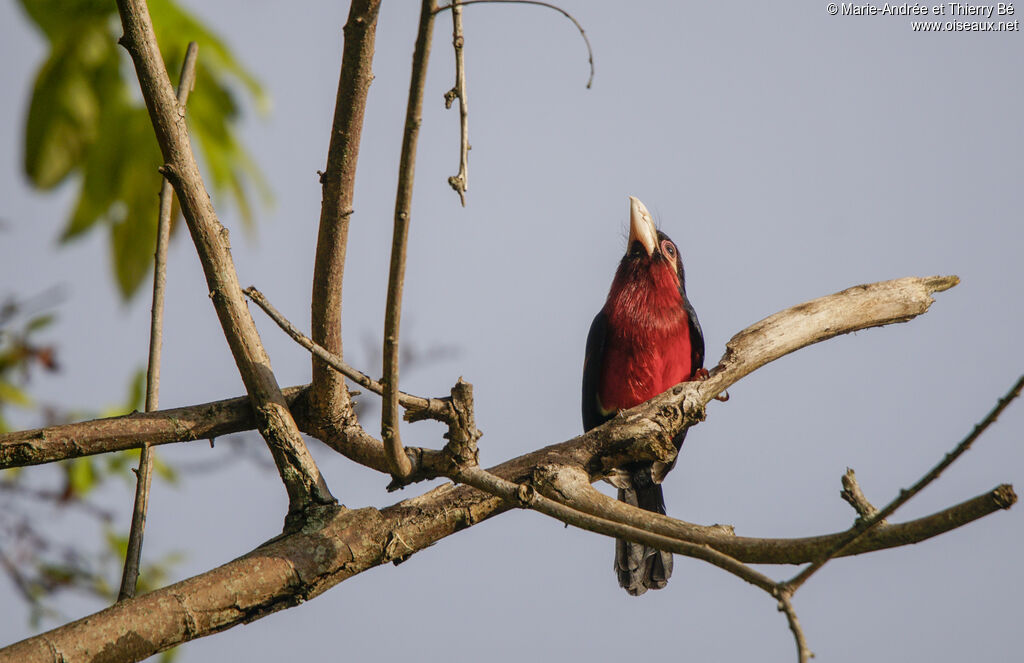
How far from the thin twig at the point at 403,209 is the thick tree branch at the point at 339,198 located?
579 mm

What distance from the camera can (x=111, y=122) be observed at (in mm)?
3012

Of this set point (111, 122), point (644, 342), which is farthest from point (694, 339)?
point (111, 122)

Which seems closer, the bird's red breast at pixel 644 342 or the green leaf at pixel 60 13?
the green leaf at pixel 60 13

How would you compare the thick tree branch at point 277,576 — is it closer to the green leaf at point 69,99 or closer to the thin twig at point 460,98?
the thin twig at point 460,98

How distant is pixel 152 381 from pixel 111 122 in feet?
3.52

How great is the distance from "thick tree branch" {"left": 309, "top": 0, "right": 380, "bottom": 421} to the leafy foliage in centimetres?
99

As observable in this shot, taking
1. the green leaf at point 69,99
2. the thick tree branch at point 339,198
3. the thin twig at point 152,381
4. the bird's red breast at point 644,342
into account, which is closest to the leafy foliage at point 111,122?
the green leaf at point 69,99

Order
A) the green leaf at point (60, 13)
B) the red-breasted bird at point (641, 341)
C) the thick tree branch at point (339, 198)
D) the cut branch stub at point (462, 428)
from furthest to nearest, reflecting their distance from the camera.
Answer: the red-breasted bird at point (641, 341) → the green leaf at point (60, 13) → the thick tree branch at point (339, 198) → the cut branch stub at point (462, 428)

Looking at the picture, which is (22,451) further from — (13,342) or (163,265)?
(13,342)

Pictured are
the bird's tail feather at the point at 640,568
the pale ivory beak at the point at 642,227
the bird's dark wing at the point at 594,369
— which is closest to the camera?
the bird's tail feather at the point at 640,568

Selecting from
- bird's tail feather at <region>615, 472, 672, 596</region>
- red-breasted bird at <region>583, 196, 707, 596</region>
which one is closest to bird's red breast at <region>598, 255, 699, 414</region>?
red-breasted bird at <region>583, 196, 707, 596</region>

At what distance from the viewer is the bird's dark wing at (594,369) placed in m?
4.89

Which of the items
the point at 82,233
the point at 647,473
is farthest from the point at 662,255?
the point at 82,233

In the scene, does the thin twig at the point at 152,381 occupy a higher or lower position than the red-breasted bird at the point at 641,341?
lower
